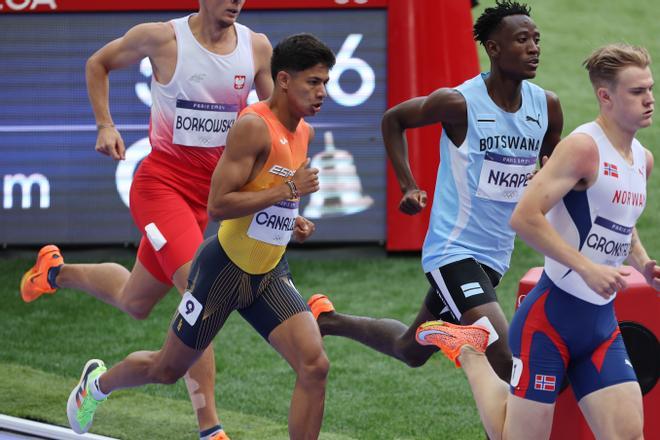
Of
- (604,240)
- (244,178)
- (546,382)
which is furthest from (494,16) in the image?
(546,382)

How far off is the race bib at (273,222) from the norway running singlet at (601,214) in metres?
1.31

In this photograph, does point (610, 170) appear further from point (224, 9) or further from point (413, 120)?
point (224, 9)

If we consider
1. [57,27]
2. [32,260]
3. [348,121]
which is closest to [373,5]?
[348,121]

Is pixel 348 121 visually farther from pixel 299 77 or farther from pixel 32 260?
pixel 299 77

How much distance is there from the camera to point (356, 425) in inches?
290

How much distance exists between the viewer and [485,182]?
241 inches

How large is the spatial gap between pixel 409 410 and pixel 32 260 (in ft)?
15.4

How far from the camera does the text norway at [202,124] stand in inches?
260

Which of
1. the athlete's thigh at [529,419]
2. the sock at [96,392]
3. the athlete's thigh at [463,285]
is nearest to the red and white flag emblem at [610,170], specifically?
the athlete's thigh at [529,419]

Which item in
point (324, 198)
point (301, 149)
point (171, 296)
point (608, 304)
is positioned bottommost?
point (171, 296)

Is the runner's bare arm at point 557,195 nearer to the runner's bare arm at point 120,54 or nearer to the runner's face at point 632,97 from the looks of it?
the runner's face at point 632,97

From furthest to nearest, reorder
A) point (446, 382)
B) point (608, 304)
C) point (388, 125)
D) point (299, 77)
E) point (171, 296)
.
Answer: point (171, 296) → point (446, 382) → point (388, 125) → point (299, 77) → point (608, 304)

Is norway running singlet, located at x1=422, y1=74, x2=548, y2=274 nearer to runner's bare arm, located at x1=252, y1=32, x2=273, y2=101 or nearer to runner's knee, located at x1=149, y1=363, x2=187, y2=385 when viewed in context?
runner's bare arm, located at x1=252, y1=32, x2=273, y2=101

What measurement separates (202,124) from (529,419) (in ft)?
8.22
